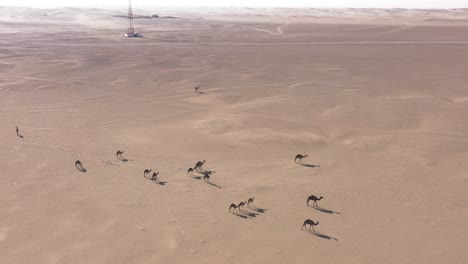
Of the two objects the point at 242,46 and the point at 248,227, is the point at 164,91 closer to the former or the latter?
the point at 248,227

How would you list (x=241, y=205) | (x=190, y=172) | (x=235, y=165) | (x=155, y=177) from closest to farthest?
1. (x=241, y=205)
2. (x=155, y=177)
3. (x=190, y=172)
4. (x=235, y=165)

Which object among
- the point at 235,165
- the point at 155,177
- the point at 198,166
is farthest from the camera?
→ the point at 235,165

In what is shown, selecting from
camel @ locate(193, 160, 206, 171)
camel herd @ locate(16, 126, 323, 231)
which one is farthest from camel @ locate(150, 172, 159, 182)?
camel @ locate(193, 160, 206, 171)

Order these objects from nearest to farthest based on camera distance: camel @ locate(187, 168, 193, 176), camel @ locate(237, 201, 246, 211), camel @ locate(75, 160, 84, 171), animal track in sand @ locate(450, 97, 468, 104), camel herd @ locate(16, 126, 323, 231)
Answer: camel herd @ locate(16, 126, 323, 231) → camel @ locate(237, 201, 246, 211) → camel @ locate(187, 168, 193, 176) → camel @ locate(75, 160, 84, 171) → animal track in sand @ locate(450, 97, 468, 104)

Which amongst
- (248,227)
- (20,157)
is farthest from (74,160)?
(248,227)

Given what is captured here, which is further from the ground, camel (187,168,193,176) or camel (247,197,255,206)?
camel (247,197,255,206)

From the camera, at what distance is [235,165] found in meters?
18.8

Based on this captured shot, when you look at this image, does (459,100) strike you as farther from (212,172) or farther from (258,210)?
(258,210)

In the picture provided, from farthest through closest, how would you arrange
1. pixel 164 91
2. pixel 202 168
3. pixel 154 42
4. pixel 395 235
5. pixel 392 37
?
pixel 392 37 < pixel 154 42 < pixel 164 91 < pixel 202 168 < pixel 395 235

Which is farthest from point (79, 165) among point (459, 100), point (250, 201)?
point (459, 100)

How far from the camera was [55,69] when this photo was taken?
4459 cm

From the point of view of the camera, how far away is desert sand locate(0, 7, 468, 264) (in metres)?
12.6

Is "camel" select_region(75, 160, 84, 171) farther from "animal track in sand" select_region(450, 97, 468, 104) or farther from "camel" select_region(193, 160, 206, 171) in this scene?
"animal track in sand" select_region(450, 97, 468, 104)

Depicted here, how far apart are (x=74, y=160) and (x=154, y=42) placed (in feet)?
176
